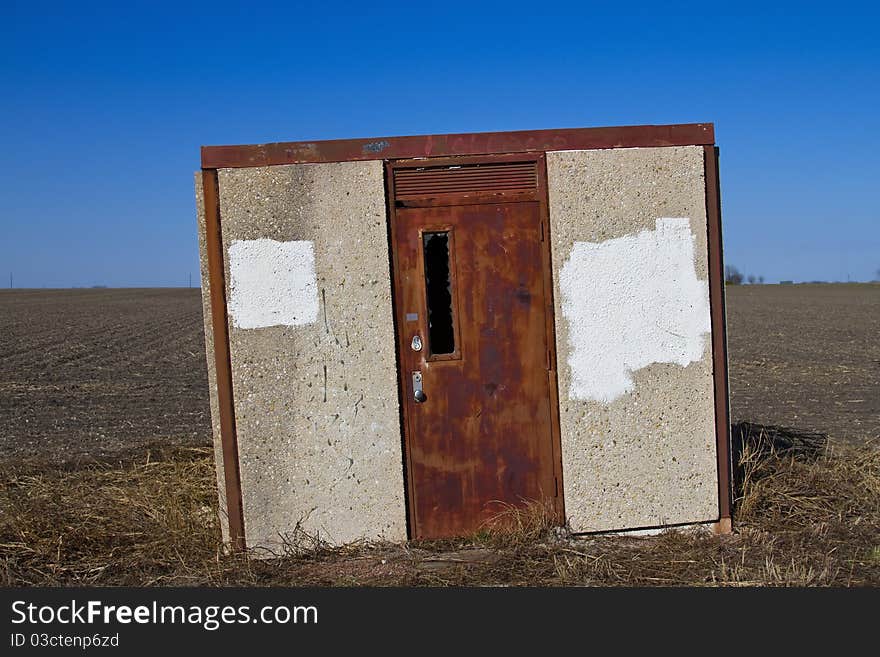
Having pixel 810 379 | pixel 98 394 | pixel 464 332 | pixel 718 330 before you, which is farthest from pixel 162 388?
pixel 810 379

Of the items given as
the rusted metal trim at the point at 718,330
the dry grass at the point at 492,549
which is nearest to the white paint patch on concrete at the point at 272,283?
the dry grass at the point at 492,549

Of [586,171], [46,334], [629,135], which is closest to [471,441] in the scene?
[586,171]

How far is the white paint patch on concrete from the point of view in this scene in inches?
209

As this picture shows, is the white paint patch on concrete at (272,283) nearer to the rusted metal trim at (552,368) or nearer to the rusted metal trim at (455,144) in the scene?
the rusted metal trim at (455,144)

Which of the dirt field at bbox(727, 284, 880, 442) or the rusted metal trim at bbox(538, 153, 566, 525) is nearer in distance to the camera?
the rusted metal trim at bbox(538, 153, 566, 525)

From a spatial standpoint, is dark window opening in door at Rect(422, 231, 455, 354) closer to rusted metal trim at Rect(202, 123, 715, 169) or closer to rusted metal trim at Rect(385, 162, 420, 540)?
rusted metal trim at Rect(385, 162, 420, 540)

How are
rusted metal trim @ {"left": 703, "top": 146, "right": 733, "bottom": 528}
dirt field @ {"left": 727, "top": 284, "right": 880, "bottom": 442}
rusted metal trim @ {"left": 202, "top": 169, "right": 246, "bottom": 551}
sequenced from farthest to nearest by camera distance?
dirt field @ {"left": 727, "top": 284, "right": 880, "bottom": 442} → rusted metal trim @ {"left": 703, "top": 146, "right": 733, "bottom": 528} → rusted metal trim @ {"left": 202, "top": 169, "right": 246, "bottom": 551}

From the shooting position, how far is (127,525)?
5863 mm

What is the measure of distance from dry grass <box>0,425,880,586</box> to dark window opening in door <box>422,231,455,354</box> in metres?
1.22

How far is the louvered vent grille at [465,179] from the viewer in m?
5.38

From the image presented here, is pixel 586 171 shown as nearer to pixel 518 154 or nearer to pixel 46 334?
pixel 518 154

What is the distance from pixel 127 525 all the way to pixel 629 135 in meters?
4.42

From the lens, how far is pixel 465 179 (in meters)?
5.39

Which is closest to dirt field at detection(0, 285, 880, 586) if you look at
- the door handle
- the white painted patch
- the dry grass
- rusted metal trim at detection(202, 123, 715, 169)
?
the dry grass
